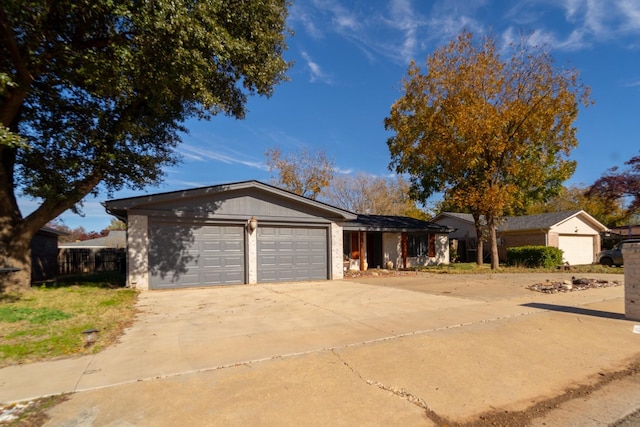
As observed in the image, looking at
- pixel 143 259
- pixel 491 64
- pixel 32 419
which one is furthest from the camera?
pixel 491 64

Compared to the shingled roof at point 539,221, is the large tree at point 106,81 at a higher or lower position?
higher

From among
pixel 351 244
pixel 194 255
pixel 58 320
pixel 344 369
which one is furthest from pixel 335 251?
pixel 344 369

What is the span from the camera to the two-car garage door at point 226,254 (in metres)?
12.0

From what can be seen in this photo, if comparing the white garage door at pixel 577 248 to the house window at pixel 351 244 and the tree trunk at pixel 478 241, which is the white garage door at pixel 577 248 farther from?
the house window at pixel 351 244

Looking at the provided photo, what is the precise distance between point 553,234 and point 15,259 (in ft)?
93.7

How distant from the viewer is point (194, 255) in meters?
12.4

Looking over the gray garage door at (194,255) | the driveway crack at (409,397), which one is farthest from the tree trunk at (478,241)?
the driveway crack at (409,397)

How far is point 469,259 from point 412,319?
76.9 feet

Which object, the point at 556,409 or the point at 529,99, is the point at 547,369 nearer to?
the point at 556,409

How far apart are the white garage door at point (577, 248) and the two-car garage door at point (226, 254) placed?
20.1 metres

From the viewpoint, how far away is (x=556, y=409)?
11.8 ft

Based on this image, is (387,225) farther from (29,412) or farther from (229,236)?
(29,412)

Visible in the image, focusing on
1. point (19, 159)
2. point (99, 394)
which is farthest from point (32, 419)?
point (19, 159)

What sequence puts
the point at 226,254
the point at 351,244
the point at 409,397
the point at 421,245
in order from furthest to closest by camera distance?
the point at 421,245 → the point at 351,244 → the point at 226,254 → the point at 409,397
